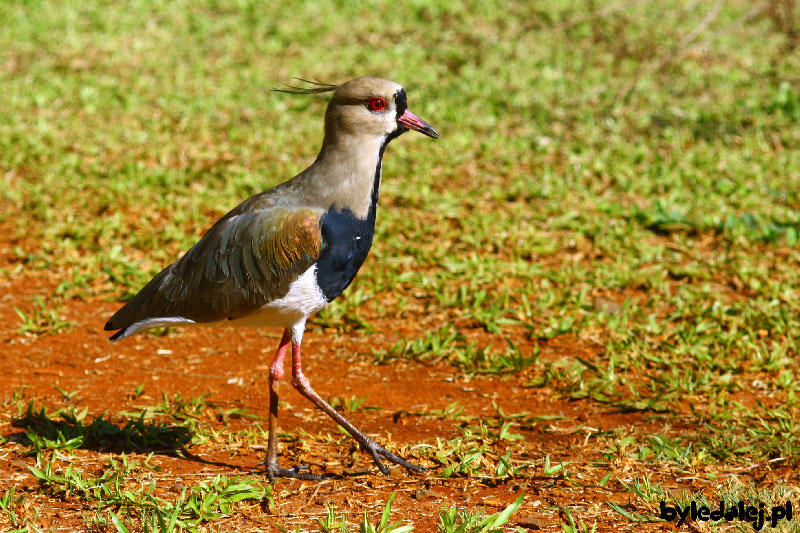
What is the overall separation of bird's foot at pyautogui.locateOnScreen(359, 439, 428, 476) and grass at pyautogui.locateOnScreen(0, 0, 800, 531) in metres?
0.13

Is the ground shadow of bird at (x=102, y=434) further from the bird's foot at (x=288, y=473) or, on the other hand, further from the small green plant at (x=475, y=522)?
the small green plant at (x=475, y=522)

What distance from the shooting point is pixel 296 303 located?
400 centimetres

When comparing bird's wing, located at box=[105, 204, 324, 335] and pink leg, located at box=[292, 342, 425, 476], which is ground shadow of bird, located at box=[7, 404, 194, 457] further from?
pink leg, located at box=[292, 342, 425, 476]

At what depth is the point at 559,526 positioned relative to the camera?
11.6 ft

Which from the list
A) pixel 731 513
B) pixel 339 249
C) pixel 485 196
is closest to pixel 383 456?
pixel 339 249

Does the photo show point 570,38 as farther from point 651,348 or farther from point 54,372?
point 54,372

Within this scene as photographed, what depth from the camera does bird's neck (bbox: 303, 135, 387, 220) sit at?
406cm

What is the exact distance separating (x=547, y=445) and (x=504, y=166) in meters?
3.86

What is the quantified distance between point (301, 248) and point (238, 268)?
32 centimetres

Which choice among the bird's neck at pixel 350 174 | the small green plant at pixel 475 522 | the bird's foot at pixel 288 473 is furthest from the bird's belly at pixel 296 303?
the small green plant at pixel 475 522

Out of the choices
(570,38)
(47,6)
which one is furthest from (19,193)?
(570,38)

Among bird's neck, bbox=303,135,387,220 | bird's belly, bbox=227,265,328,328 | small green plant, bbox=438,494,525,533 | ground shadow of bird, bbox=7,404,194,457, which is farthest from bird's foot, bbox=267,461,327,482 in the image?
bird's neck, bbox=303,135,387,220

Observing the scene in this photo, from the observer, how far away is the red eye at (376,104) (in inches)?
161

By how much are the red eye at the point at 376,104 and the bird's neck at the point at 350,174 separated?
12cm
